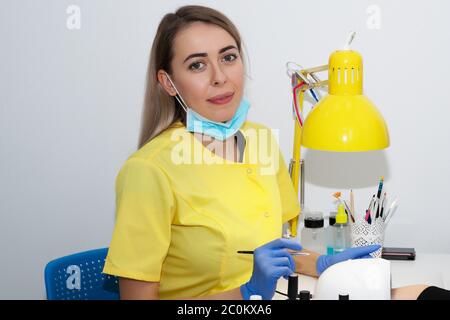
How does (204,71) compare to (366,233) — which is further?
(366,233)

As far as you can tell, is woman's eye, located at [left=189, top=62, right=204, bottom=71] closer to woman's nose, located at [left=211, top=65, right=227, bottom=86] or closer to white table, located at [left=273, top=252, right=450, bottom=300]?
woman's nose, located at [left=211, top=65, right=227, bottom=86]

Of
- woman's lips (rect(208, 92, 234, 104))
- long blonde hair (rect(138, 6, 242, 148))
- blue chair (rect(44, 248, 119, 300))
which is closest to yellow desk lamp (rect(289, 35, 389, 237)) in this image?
woman's lips (rect(208, 92, 234, 104))

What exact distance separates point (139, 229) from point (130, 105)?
641mm

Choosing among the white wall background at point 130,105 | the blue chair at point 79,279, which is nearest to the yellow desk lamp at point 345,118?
the white wall background at point 130,105

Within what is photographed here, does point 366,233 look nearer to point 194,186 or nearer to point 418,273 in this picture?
point 418,273

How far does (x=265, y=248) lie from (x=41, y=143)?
98cm

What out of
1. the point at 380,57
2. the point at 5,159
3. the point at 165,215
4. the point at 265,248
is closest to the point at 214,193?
the point at 165,215

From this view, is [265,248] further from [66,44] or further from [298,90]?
[66,44]

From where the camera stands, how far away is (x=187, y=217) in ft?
5.02

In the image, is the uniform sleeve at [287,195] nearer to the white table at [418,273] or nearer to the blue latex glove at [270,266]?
the white table at [418,273]

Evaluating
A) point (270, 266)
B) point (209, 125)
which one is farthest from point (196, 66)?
point (270, 266)

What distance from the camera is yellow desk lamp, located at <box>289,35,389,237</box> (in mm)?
1409

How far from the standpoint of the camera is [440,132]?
188 centimetres

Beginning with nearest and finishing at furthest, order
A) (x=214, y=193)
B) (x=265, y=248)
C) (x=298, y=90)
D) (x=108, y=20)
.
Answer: (x=265, y=248) < (x=214, y=193) < (x=298, y=90) < (x=108, y=20)
